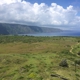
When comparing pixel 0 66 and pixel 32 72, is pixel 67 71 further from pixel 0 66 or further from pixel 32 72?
pixel 0 66

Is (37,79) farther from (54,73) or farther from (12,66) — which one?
(12,66)

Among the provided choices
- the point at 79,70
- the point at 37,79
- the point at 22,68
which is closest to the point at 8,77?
the point at 22,68

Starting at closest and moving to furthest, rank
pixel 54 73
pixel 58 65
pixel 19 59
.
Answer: pixel 54 73 → pixel 58 65 → pixel 19 59

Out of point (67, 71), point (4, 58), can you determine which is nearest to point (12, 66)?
point (4, 58)

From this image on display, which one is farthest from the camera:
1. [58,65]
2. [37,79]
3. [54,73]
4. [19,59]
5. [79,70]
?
[19,59]

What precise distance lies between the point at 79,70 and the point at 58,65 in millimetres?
6474

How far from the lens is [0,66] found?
48.4 m

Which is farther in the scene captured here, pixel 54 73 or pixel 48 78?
pixel 54 73

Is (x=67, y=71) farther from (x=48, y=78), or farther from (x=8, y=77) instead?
(x=8, y=77)

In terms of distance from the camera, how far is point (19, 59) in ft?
176

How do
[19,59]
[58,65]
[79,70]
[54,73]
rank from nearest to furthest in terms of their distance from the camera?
[54,73] → [79,70] → [58,65] → [19,59]

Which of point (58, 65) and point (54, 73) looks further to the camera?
point (58, 65)

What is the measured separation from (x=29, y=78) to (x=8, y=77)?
6.29 metres

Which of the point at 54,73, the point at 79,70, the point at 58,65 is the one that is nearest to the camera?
the point at 54,73
